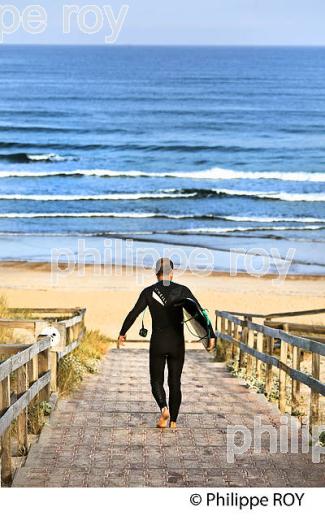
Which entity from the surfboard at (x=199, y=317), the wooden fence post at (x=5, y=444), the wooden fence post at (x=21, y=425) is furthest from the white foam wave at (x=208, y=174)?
the wooden fence post at (x=5, y=444)

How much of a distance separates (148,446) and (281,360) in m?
2.64

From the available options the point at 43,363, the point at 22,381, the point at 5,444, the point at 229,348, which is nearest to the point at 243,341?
the point at 229,348

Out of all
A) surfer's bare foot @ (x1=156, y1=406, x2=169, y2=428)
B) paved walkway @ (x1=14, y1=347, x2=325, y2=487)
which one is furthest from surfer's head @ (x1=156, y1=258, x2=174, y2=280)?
paved walkway @ (x1=14, y1=347, x2=325, y2=487)

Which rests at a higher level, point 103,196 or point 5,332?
point 103,196

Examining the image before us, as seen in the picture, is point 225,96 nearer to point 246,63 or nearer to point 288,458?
point 246,63

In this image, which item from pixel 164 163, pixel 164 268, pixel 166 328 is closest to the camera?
pixel 164 268

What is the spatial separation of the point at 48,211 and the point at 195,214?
6.26 meters

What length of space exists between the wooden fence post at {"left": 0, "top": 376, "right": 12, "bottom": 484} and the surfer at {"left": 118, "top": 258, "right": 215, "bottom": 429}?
249 centimetres

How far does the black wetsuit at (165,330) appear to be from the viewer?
942cm

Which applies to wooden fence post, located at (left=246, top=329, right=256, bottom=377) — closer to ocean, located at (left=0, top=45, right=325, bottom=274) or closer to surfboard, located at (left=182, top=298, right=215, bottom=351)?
surfboard, located at (left=182, top=298, right=215, bottom=351)

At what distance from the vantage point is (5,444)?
280 inches

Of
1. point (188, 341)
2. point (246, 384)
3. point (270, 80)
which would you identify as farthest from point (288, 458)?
point (270, 80)

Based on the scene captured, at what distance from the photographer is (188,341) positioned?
21.1 metres

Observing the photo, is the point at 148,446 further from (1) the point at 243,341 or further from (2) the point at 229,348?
(2) the point at 229,348
